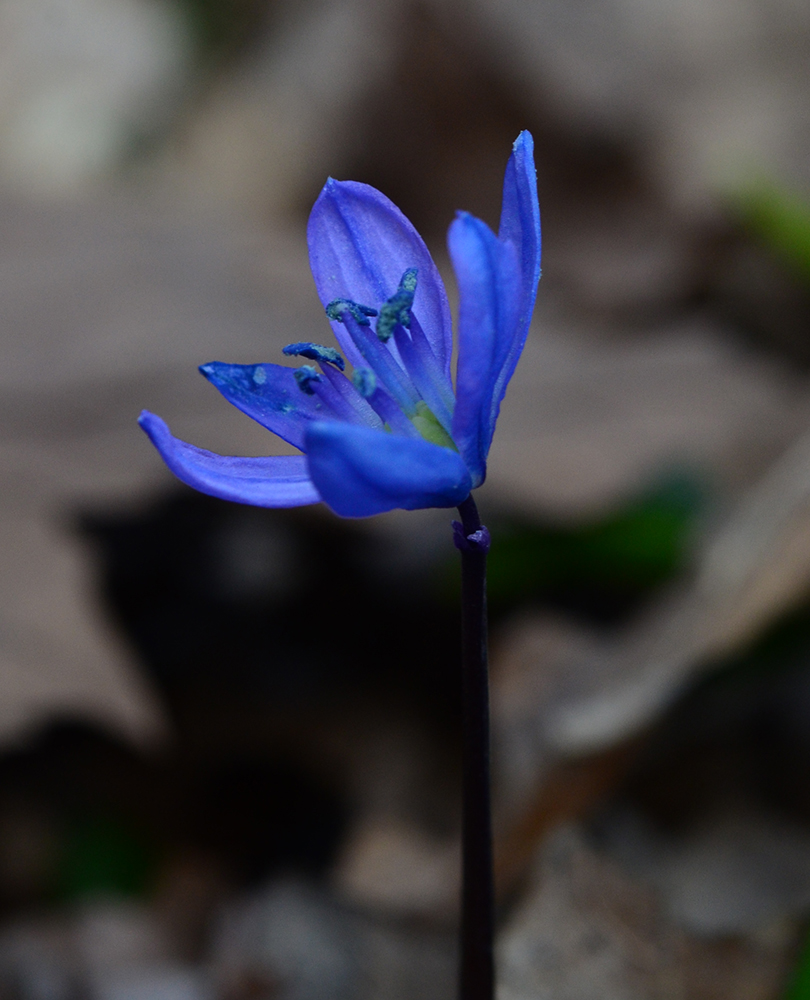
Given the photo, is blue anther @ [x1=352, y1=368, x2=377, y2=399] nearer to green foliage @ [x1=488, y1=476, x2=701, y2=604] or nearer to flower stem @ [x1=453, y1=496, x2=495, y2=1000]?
flower stem @ [x1=453, y1=496, x2=495, y2=1000]

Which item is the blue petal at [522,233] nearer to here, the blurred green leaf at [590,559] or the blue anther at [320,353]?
the blue anther at [320,353]

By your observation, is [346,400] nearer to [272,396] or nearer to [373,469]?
[272,396]

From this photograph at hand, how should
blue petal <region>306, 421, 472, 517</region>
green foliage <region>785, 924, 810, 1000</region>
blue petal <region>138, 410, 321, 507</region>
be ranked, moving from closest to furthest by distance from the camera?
blue petal <region>306, 421, 472, 517</region>
blue petal <region>138, 410, 321, 507</region>
green foliage <region>785, 924, 810, 1000</region>

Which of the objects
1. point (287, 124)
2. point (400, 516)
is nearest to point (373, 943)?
point (400, 516)

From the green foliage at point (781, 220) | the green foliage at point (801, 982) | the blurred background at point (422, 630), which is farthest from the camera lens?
the green foliage at point (781, 220)

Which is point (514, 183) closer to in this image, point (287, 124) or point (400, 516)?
point (400, 516)

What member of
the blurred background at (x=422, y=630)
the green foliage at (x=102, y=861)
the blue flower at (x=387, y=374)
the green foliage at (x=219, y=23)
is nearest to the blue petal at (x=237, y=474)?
the blue flower at (x=387, y=374)

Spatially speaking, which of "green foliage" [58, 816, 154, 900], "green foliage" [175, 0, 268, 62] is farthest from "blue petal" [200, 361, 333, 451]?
"green foliage" [175, 0, 268, 62]
